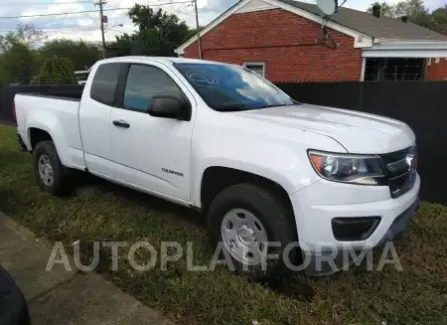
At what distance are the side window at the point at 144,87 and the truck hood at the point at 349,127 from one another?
33.4 inches

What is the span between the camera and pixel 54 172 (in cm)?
495

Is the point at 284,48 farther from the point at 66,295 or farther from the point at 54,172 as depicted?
the point at 66,295

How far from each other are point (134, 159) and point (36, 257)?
1.25 metres

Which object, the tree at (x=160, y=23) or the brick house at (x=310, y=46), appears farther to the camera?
the tree at (x=160, y=23)

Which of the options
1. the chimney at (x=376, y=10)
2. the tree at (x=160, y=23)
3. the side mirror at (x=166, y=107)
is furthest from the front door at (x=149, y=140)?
the tree at (x=160, y=23)

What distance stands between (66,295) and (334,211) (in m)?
2.11

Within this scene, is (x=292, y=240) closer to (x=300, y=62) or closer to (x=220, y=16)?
(x=300, y=62)

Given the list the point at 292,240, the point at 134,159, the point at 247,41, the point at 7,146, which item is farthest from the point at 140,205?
the point at 247,41

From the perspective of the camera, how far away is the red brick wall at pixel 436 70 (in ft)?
50.2

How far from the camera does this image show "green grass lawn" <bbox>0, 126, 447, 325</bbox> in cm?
275

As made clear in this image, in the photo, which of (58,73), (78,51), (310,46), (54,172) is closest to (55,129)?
(54,172)

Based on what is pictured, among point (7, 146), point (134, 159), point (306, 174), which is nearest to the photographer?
point (306, 174)

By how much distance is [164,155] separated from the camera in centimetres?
356

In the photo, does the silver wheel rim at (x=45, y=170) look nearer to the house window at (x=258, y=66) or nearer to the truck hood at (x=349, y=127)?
the truck hood at (x=349, y=127)
